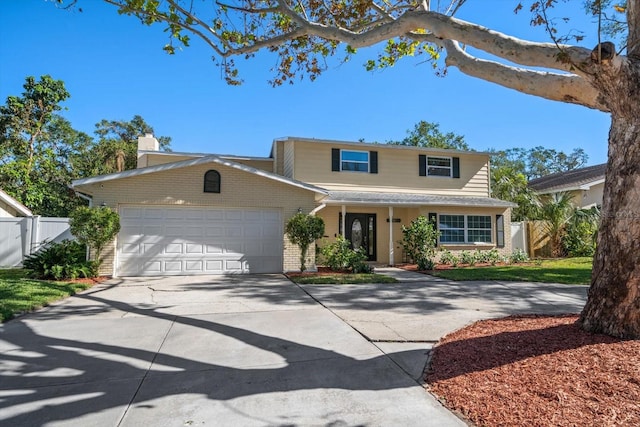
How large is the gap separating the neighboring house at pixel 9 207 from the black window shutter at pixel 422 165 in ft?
57.2

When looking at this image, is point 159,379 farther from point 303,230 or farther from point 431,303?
point 303,230

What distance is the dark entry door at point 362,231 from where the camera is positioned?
1520cm

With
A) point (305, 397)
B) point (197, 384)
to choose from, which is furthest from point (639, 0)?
point (197, 384)

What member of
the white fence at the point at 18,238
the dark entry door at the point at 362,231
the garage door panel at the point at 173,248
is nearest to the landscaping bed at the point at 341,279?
the garage door panel at the point at 173,248

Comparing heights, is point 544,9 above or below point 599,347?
above

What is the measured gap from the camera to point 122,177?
11.1 m

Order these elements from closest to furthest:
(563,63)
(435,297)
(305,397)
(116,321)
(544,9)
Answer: (305,397), (563,63), (544,9), (116,321), (435,297)

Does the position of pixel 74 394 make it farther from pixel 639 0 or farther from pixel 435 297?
pixel 639 0

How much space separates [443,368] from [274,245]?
367 inches

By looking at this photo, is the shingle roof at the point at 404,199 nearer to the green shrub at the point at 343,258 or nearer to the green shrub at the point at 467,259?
the green shrub at the point at 343,258

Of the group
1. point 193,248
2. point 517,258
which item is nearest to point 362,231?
point 193,248

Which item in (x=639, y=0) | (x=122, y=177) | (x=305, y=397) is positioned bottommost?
(x=305, y=397)

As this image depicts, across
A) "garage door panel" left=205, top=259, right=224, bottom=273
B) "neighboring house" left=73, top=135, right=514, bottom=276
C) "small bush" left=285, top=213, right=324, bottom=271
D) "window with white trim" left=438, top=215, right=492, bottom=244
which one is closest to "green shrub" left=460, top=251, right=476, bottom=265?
"neighboring house" left=73, top=135, right=514, bottom=276

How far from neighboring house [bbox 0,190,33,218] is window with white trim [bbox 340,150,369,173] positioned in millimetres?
13909
